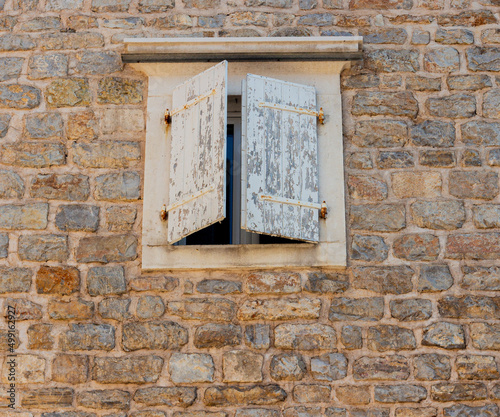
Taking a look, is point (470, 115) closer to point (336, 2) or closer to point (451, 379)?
point (336, 2)

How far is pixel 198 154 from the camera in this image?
5031 mm

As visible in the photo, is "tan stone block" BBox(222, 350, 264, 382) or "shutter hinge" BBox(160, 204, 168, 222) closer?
"tan stone block" BBox(222, 350, 264, 382)

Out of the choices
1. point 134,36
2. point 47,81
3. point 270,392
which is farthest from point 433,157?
point 47,81

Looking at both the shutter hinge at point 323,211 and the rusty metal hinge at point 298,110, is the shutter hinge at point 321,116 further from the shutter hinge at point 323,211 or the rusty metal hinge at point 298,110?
the shutter hinge at point 323,211

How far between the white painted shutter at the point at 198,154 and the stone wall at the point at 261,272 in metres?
0.28

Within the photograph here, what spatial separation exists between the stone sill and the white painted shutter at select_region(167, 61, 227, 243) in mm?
257

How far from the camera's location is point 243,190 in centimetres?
489

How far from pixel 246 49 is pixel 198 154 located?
869mm

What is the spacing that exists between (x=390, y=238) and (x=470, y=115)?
3.47 ft

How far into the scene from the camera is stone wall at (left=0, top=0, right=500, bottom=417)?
4.71 meters

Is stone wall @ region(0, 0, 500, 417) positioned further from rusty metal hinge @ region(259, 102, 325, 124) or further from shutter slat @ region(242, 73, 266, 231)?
shutter slat @ region(242, 73, 266, 231)

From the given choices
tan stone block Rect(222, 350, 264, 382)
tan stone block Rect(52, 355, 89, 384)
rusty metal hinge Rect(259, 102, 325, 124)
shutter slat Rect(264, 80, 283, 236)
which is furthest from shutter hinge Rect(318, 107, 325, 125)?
tan stone block Rect(52, 355, 89, 384)

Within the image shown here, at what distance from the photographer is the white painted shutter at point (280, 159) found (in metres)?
4.85

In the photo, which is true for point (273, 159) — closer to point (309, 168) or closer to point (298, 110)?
point (309, 168)
